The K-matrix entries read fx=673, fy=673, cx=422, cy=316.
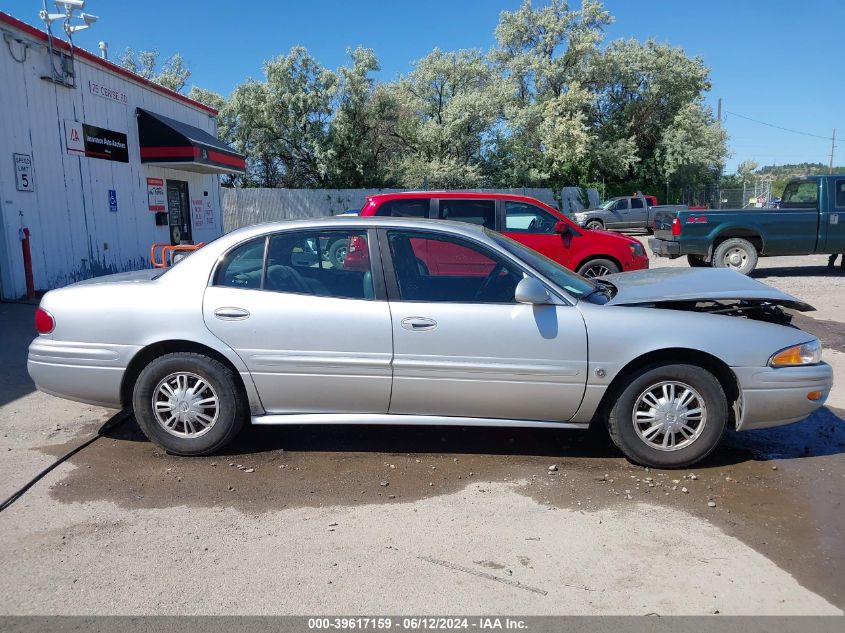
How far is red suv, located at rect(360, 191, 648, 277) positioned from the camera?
9.11m

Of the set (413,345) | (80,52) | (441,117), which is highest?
(441,117)

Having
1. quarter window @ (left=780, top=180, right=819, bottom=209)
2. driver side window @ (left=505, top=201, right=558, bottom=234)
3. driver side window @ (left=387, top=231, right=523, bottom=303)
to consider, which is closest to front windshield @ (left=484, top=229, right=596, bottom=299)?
driver side window @ (left=387, top=231, right=523, bottom=303)

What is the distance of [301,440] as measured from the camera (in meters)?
5.00

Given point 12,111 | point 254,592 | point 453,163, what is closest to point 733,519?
point 254,592

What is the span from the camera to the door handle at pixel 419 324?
4285 mm

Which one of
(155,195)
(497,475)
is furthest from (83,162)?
(497,475)

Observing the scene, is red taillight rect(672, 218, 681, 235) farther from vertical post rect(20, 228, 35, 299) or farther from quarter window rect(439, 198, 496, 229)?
vertical post rect(20, 228, 35, 299)

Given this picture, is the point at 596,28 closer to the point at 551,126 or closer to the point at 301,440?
the point at 551,126

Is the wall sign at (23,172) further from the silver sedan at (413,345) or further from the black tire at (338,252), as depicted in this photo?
the black tire at (338,252)

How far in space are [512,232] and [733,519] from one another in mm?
→ 6425

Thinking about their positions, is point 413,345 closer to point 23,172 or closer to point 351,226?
point 351,226

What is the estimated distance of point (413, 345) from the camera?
431 centimetres

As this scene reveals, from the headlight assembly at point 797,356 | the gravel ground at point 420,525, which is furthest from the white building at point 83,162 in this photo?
the headlight assembly at point 797,356

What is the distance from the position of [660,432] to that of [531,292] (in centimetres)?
125
